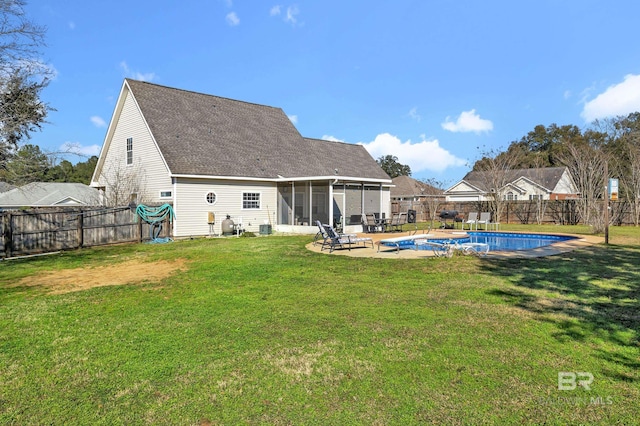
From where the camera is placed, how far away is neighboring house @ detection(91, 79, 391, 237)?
1777cm

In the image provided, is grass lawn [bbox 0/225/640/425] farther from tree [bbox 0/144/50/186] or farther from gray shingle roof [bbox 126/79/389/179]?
gray shingle roof [bbox 126/79/389/179]

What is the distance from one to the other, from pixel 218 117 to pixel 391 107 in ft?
42.8

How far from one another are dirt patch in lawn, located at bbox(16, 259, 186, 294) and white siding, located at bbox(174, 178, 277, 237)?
6.88 metres

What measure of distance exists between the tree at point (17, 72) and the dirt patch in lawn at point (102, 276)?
5.52 m

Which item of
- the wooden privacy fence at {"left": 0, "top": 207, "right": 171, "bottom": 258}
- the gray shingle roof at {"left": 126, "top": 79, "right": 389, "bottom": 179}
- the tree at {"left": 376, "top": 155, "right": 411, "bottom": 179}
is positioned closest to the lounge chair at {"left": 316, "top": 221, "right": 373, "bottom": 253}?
the gray shingle roof at {"left": 126, "top": 79, "right": 389, "bottom": 179}

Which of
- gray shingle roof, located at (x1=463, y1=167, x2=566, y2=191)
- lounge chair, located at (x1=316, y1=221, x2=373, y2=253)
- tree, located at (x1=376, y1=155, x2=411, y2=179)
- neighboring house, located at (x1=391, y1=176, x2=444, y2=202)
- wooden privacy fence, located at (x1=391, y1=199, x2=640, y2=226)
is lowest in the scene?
lounge chair, located at (x1=316, y1=221, x2=373, y2=253)

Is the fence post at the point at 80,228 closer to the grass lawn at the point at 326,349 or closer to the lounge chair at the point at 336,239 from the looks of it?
the grass lawn at the point at 326,349

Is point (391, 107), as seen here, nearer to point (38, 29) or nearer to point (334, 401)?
point (38, 29)

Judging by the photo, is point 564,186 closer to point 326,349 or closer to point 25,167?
point 326,349

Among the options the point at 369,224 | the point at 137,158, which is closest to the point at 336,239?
the point at 369,224

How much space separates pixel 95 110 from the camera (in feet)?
79.1

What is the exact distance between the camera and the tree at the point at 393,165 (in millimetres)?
88581

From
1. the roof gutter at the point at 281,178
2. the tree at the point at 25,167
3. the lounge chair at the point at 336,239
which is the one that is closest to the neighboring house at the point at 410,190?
the roof gutter at the point at 281,178

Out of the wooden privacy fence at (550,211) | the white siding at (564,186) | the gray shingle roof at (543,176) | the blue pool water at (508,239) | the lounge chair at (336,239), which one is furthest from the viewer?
the white siding at (564,186)
